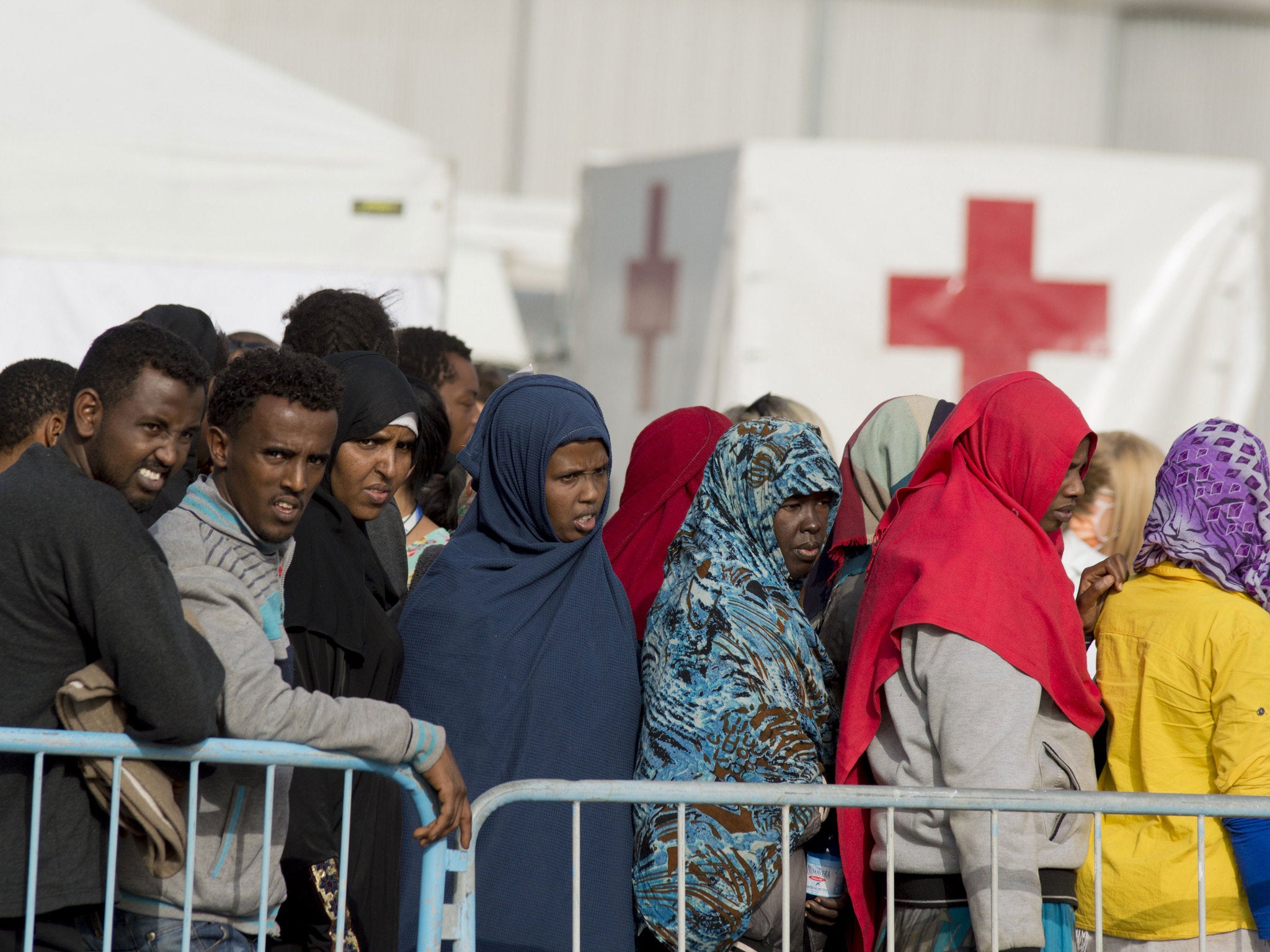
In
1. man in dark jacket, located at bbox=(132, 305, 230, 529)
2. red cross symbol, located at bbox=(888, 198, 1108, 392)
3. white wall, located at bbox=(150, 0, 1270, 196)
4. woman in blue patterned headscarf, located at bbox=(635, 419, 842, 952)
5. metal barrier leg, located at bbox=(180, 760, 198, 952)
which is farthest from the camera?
white wall, located at bbox=(150, 0, 1270, 196)

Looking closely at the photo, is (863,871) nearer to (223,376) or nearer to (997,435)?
(997,435)

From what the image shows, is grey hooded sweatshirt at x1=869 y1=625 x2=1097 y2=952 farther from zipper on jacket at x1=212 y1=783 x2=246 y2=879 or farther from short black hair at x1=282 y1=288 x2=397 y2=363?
short black hair at x1=282 y1=288 x2=397 y2=363

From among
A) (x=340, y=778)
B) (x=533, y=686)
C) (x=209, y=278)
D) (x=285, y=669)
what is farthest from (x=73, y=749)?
(x=209, y=278)

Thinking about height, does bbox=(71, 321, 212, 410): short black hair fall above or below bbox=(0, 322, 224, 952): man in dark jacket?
above

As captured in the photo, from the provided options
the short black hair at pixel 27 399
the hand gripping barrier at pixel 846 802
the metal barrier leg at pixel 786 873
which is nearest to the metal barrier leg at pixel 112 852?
the hand gripping barrier at pixel 846 802

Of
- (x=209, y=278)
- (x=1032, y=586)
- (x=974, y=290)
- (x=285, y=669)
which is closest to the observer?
(x=285, y=669)

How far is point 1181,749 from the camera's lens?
1.99 meters

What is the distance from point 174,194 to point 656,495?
2734 millimetres

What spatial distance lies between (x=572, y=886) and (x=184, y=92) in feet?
12.0

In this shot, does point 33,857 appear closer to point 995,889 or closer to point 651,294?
point 995,889

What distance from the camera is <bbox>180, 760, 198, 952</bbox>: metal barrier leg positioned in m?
1.67

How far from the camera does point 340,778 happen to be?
6.54 feet

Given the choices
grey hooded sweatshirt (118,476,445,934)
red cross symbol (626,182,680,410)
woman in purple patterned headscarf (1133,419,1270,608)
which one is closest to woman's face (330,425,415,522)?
grey hooded sweatshirt (118,476,445,934)

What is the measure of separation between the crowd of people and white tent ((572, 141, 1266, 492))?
276cm
